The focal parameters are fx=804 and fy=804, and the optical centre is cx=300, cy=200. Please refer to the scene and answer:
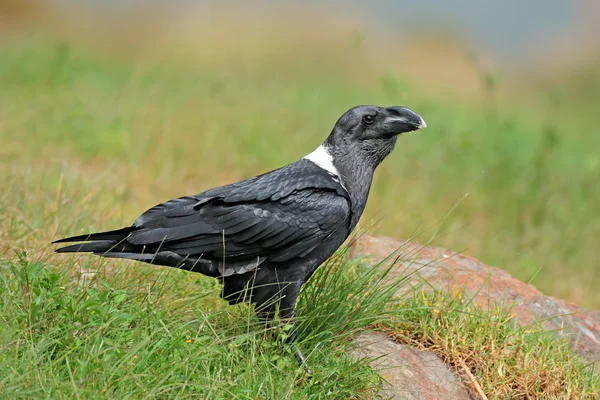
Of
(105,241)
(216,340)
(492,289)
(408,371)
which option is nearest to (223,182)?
(492,289)

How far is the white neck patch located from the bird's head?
0.04 m

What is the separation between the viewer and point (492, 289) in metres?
4.91

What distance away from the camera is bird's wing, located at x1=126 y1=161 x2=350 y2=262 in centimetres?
394

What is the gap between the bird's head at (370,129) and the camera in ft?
14.0

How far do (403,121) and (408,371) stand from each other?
4.26 ft

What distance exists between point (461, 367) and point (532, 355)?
1.29 feet

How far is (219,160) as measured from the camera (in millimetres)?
8328

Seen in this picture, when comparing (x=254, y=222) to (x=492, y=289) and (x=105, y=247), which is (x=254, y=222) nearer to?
(x=105, y=247)

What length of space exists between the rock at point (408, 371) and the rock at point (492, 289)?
48 centimetres

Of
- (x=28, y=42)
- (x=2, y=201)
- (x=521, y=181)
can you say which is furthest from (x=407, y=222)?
(x=28, y=42)

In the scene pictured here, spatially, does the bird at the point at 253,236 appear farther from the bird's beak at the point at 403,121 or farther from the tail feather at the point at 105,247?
the bird's beak at the point at 403,121

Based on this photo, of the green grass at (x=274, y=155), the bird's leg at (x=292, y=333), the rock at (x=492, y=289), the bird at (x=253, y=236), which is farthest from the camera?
the green grass at (x=274, y=155)

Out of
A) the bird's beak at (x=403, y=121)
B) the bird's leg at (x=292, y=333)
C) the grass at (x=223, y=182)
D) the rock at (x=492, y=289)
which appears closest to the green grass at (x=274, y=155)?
the grass at (x=223, y=182)

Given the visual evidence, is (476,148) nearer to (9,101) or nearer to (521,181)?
(521,181)
